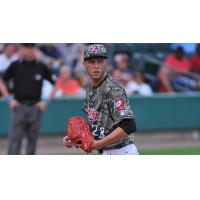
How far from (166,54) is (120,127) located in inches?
410

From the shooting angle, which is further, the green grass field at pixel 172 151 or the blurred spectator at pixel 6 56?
the blurred spectator at pixel 6 56

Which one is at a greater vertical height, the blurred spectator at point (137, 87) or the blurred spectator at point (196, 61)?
the blurred spectator at point (196, 61)

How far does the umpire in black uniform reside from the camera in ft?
34.3

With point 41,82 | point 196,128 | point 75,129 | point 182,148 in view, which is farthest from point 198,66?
point 75,129

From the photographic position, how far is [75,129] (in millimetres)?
6242

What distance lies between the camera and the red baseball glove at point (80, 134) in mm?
6029

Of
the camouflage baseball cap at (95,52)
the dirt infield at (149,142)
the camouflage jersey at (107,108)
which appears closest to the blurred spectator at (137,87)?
the dirt infield at (149,142)

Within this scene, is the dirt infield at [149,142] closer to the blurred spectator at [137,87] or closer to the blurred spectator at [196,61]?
the blurred spectator at [137,87]

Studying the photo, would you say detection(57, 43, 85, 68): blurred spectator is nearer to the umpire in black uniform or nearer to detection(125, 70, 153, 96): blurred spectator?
detection(125, 70, 153, 96): blurred spectator

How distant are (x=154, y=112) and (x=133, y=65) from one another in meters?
1.64

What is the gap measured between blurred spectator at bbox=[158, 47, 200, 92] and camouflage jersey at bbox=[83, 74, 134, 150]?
8873 millimetres

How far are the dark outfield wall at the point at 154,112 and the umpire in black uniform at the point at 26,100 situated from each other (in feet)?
9.98

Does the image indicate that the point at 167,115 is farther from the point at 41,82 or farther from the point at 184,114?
the point at 41,82

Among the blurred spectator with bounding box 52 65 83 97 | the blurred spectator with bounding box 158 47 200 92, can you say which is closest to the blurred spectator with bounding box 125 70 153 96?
the blurred spectator with bounding box 158 47 200 92
